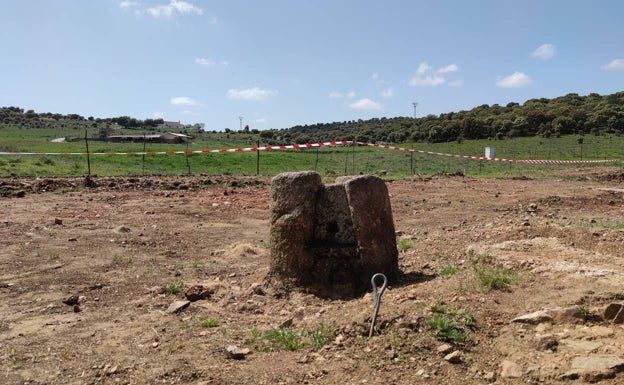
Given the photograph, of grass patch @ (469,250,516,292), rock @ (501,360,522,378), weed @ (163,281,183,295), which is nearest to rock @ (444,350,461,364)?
rock @ (501,360,522,378)

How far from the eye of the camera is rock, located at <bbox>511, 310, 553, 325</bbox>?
431cm

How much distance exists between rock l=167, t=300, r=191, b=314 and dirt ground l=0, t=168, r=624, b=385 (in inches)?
1.1

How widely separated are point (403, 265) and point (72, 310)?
4.05m

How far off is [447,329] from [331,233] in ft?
7.70

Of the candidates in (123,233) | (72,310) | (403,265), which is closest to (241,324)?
(72,310)

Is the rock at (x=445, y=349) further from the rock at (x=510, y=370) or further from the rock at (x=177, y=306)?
the rock at (x=177, y=306)

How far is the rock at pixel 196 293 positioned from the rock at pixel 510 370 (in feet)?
11.6

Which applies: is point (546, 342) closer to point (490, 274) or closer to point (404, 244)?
point (490, 274)

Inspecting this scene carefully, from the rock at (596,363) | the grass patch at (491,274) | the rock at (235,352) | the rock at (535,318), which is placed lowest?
the rock at (235,352)

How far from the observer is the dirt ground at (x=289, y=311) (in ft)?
13.2

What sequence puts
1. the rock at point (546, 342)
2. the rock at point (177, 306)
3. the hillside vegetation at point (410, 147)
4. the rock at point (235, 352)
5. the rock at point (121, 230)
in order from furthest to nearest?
the hillside vegetation at point (410, 147) < the rock at point (121, 230) < the rock at point (177, 306) < the rock at point (235, 352) < the rock at point (546, 342)

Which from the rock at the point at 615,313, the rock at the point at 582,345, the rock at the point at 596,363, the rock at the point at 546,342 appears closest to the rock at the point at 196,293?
the rock at the point at 546,342

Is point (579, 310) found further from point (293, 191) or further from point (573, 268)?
point (293, 191)

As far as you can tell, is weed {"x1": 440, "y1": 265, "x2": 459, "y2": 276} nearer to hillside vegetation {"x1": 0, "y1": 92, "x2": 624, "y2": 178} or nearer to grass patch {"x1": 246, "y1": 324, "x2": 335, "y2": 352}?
grass patch {"x1": 246, "y1": 324, "x2": 335, "y2": 352}
